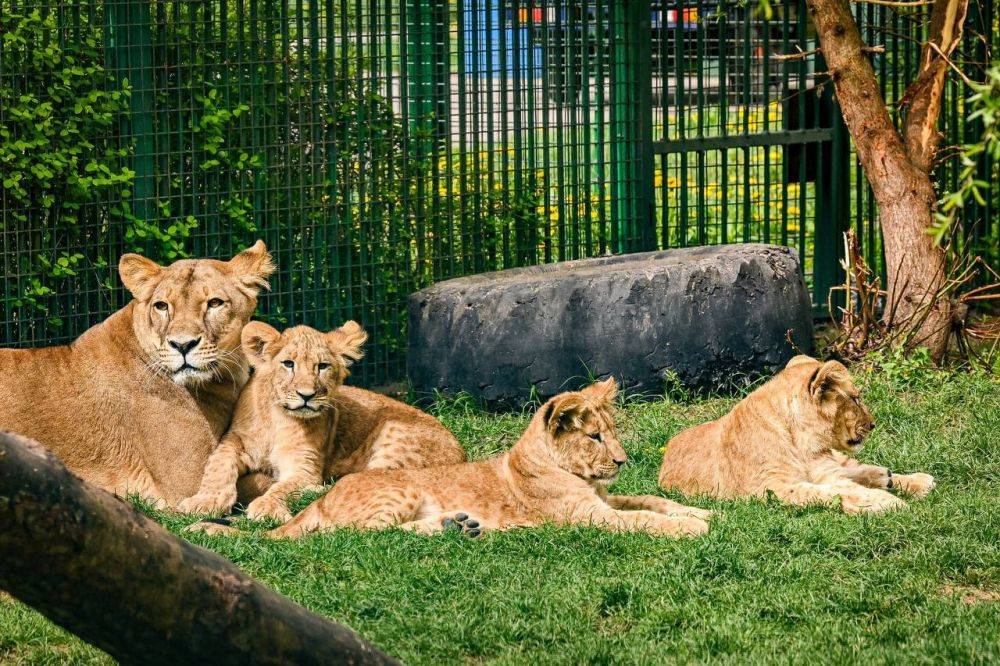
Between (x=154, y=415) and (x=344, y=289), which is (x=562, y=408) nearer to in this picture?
(x=154, y=415)

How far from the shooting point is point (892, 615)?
582 centimetres

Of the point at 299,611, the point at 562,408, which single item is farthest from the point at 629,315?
the point at 299,611

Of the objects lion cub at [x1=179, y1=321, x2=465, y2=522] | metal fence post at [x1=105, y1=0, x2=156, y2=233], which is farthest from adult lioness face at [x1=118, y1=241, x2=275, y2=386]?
metal fence post at [x1=105, y1=0, x2=156, y2=233]

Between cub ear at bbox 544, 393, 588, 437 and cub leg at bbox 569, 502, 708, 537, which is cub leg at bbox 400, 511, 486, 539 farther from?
cub ear at bbox 544, 393, 588, 437

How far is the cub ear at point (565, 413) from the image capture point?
703 centimetres

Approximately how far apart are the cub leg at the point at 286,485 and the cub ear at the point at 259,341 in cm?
63

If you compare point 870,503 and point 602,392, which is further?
point 602,392

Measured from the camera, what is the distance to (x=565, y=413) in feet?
23.2

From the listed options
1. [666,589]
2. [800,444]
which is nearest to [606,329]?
[800,444]

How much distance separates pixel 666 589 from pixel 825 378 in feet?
6.36

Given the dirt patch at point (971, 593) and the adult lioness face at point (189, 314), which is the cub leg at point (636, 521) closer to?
the dirt patch at point (971, 593)

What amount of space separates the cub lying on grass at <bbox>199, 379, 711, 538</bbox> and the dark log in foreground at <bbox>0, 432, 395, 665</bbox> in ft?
9.54

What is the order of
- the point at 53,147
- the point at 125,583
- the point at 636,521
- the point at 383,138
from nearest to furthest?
the point at 125,583, the point at 636,521, the point at 53,147, the point at 383,138

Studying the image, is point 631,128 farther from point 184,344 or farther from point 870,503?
point 870,503
